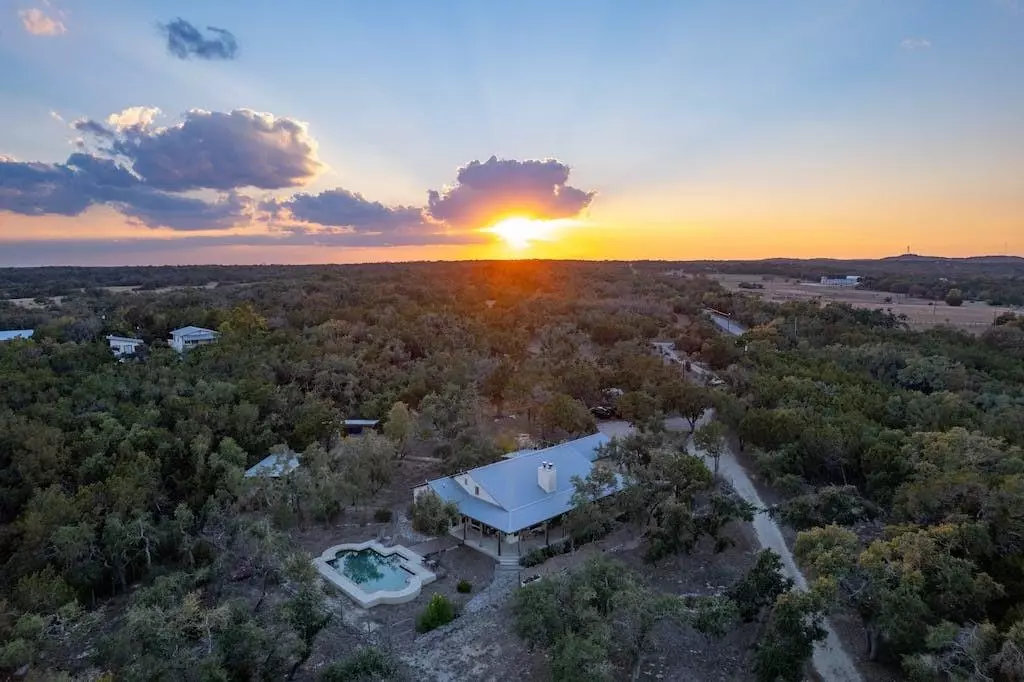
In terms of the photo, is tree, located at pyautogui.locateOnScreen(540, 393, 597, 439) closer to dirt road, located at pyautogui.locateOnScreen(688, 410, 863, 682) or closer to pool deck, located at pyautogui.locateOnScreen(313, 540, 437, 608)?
dirt road, located at pyautogui.locateOnScreen(688, 410, 863, 682)

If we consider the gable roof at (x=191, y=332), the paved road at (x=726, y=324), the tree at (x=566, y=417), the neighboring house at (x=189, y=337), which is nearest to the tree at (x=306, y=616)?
the tree at (x=566, y=417)

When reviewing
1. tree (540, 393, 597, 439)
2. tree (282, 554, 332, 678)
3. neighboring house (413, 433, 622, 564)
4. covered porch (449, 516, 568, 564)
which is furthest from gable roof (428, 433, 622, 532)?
tree (282, 554, 332, 678)

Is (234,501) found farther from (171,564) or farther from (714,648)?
(714,648)

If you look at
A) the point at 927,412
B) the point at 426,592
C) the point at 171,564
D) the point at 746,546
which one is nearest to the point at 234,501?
the point at 171,564

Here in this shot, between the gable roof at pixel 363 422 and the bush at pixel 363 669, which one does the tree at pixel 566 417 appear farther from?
the bush at pixel 363 669

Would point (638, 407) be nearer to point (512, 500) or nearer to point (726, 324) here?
point (512, 500)

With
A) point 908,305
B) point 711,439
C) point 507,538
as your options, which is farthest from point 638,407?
point 908,305
